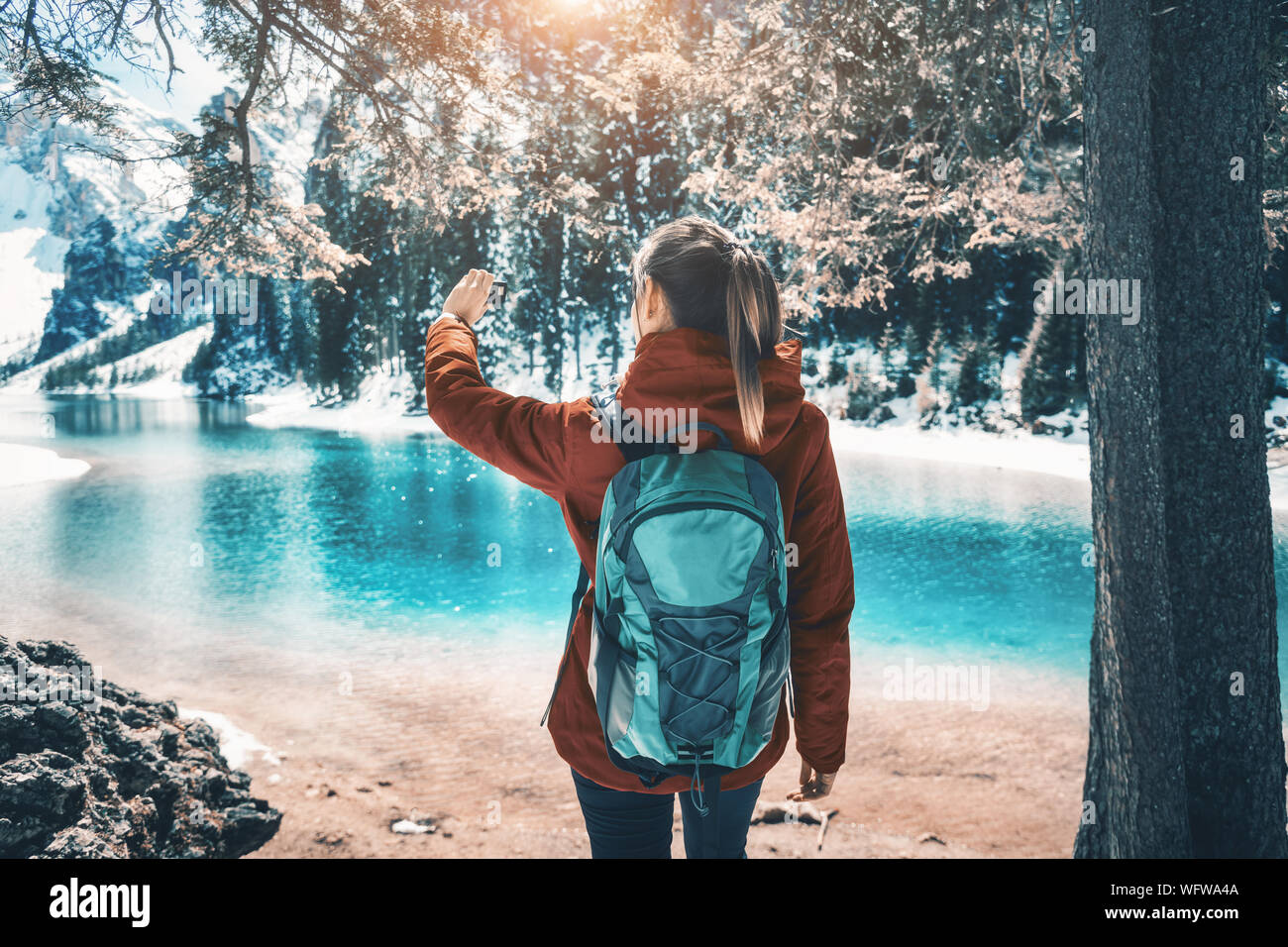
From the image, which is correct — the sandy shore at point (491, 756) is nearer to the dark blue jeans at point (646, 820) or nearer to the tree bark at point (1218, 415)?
the tree bark at point (1218, 415)

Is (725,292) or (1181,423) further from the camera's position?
(1181,423)

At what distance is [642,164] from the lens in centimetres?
3169

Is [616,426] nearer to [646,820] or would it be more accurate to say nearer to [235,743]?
[646,820]

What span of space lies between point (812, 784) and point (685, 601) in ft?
2.34

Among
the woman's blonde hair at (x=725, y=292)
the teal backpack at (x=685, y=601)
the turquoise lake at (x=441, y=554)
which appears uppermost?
the woman's blonde hair at (x=725, y=292)

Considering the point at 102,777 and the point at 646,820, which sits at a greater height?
the point at 646,820

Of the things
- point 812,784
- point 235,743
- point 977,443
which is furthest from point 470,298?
point 977,443

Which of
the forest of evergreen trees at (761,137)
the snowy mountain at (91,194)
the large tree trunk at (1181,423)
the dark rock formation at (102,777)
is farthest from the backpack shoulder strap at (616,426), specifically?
the snowy mountain at (91,194)

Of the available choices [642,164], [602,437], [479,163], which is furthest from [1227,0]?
[642,164]

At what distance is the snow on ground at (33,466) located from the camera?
19153mm

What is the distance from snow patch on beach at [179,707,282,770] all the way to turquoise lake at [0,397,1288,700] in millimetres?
2083

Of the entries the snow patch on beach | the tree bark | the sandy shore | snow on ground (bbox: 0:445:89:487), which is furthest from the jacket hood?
snow on ground (bbox: 0:445:89:487)

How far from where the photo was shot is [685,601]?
4.95 ft

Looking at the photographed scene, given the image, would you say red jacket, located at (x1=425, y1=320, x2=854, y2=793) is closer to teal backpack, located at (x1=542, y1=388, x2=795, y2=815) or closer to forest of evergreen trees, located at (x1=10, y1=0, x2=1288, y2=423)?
teal backpack, located at (x1=542, y1=388, x2=795, y2=815)
